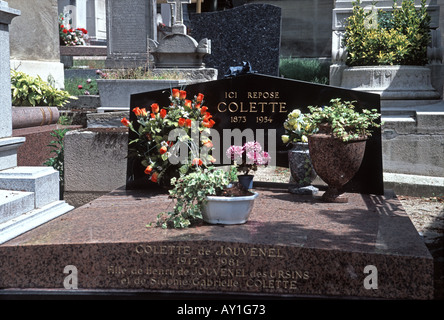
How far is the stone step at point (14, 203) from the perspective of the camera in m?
4.44

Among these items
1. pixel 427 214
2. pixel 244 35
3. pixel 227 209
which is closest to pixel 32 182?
pixel 227 209

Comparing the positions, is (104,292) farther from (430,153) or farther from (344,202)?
(430,153)

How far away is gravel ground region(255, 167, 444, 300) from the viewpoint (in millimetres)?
5148

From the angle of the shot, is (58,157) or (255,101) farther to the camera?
(58,157)

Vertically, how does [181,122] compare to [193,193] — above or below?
above

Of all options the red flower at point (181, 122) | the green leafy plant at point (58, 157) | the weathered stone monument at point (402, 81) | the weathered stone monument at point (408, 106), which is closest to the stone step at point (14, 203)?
the red flower at point (181, 122)

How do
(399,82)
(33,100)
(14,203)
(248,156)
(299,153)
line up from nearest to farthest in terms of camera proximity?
(14,203)
(248,156)
(299,153)
(33,100)
(399,82)

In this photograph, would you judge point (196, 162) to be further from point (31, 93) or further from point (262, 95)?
point (31, 93)

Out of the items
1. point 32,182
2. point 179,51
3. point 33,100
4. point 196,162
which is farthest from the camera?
point 179,51

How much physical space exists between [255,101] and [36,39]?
6.33 meters

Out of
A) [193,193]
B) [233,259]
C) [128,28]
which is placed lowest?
[233,259]

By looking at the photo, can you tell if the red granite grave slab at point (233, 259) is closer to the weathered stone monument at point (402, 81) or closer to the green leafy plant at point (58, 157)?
the green leafy plant at point (58, 157)

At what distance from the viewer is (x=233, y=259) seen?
3828mm
